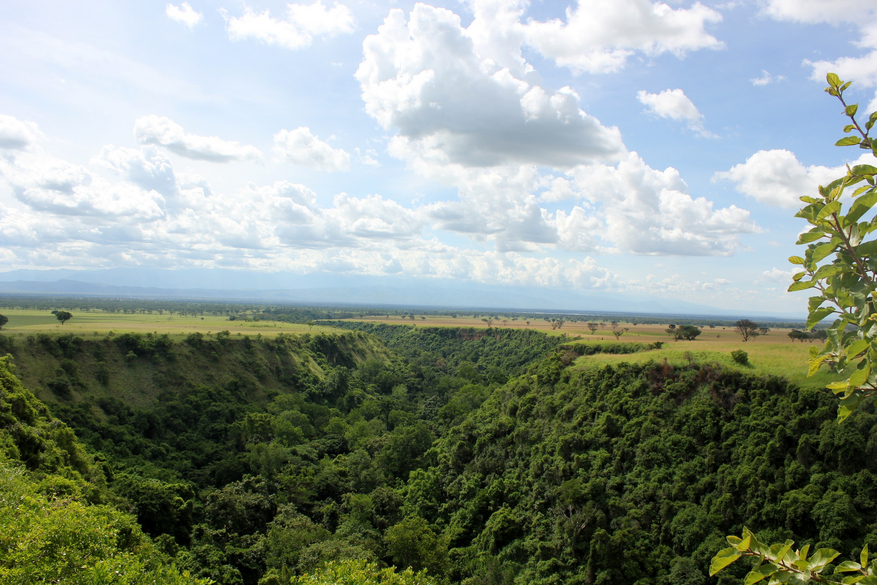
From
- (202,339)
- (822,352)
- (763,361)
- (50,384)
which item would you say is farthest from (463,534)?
(202,339)

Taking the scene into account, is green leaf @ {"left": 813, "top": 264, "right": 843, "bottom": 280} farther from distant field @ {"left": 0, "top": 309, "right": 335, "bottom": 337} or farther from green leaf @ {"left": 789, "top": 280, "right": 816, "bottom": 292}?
distant field @ {"left": 0, "top": 309, "right": 335, "bottom": 337}

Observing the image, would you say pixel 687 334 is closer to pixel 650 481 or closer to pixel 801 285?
pixel 650 481

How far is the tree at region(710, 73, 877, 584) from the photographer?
4543 mm

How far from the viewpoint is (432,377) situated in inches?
4021

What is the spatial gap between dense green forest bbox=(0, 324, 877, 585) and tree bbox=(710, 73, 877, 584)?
61.7ft

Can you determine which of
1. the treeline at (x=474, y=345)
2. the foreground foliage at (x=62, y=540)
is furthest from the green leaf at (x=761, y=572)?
the treeline at (x=474, y=345)

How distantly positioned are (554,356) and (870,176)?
170ft

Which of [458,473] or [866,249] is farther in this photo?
[458,473]

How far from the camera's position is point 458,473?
46312mm

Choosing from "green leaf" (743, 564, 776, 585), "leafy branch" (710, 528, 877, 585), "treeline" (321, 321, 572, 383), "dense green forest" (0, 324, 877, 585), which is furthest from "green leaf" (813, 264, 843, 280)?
"treeline" (321, 321, 572, 383)

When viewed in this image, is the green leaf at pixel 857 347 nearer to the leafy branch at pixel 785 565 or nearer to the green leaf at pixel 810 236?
the green leaf at pixel 810 236

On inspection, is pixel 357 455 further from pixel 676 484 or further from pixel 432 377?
pixel 432 377

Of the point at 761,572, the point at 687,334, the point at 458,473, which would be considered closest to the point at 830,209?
the point at 761,572

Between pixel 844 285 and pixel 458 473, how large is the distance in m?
45.7
